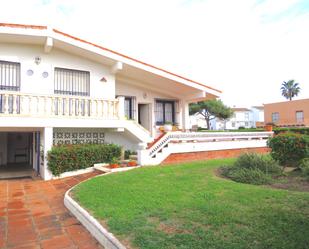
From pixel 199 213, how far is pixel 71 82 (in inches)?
415

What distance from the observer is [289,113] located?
43875 mm

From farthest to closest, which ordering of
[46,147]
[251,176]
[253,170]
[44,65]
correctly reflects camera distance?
[44,65]
[46,147]
[253,170]
[251,176]

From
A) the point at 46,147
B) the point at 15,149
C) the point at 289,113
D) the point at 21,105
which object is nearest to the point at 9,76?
the point at 21,105

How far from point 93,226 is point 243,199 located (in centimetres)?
298

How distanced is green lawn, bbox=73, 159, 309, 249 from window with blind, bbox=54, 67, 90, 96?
6.90 meters

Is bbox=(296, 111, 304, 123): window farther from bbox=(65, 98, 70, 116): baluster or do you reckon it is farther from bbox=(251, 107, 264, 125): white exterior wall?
bbox=(65, 98, 70, 116): baluster

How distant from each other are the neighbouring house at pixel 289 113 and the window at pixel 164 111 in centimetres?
3069

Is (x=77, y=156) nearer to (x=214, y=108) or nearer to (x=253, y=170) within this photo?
(x=253, y=170)

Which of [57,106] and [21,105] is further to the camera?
[57,106]

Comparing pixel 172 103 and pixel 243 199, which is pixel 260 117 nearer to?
pixel 172 103

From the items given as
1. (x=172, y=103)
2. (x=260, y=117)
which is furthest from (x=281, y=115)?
(x=172, y=103)

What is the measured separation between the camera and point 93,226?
4977mm

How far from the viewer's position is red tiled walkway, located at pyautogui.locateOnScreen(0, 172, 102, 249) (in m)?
4.68

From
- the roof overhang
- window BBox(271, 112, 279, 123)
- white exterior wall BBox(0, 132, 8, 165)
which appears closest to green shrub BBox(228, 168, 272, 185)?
the roof overhang
